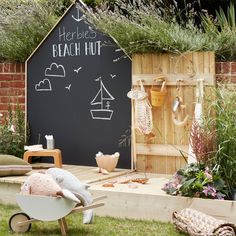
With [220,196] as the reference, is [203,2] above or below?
above

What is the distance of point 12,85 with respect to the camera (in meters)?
9.57

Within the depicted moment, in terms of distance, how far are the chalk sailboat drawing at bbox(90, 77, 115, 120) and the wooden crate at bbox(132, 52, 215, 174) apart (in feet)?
1.62

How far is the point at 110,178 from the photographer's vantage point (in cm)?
786

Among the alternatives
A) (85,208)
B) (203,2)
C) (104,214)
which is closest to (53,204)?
(85,208)

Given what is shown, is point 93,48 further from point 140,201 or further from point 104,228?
point 104,228

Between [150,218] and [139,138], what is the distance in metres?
1.96

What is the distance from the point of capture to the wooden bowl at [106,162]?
8297mm

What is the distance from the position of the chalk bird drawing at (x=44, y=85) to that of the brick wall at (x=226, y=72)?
8.63 feet

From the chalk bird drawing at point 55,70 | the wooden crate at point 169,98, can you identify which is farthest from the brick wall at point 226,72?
the chalk bird drawing at point 55,70

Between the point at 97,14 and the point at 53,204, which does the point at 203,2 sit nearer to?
the point at 97,14

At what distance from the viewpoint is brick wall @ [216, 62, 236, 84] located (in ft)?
25.7

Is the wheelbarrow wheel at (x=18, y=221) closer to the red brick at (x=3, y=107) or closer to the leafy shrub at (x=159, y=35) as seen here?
the leafy shrub at (x=159, y=35)

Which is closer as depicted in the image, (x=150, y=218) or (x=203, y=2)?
(x=150, y=218)

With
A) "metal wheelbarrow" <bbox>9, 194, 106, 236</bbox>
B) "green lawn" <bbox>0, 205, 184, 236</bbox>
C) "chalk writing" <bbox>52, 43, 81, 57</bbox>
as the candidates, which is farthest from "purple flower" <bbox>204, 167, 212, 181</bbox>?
"chalk writing" <bbox>52, 43, 81, 57</bbox>
